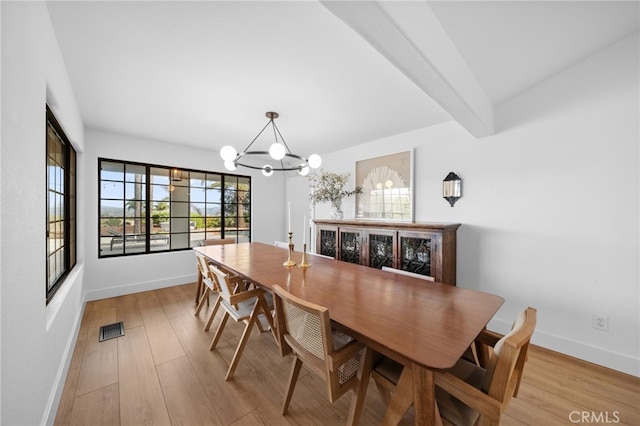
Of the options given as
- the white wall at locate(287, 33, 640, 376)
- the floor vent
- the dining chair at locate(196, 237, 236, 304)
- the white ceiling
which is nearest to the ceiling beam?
the white ceiling

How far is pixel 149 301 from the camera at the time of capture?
3.23 m

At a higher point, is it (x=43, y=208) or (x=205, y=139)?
(x=205, y=139)

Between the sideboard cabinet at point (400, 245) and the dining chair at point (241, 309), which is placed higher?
the sideboard cabinet at point (400, 245)

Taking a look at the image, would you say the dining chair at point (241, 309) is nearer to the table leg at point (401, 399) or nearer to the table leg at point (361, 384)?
the table leg at point (361, 384)

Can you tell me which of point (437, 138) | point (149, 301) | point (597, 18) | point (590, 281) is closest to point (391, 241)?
point (437, 138)

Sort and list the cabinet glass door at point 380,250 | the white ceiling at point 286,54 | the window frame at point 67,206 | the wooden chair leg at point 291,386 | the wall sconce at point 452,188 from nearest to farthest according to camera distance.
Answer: the white ceiling at point 286,54
the wooden chair leg at point 291,386
the window frame at point 67,206
the wall sconce at point 452,188
the cabinet glass door at point 380,250

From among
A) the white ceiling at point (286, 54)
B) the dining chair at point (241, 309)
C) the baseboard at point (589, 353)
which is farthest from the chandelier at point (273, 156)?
the baseboard at point (589, 353)

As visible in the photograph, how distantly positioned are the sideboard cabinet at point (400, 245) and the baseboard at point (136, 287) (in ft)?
8.58

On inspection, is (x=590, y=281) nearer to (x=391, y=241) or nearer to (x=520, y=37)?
(x=391, y=241)

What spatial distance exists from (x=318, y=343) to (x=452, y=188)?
2.40 metres

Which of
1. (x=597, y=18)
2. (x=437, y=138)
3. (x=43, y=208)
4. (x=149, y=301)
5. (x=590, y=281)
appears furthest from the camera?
(x=149, y=301)

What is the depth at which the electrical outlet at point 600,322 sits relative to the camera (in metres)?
1.95

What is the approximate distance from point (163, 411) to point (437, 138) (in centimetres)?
360

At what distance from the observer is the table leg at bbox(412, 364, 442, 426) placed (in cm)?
94
